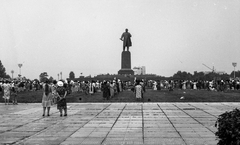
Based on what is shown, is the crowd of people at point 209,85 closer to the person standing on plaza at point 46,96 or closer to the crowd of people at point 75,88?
the crowd of people at point 75,88

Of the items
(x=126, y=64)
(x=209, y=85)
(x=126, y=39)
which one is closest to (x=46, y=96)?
(x=209, y=85)

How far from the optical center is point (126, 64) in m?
48.2

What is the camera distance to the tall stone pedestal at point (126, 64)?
4703 cm

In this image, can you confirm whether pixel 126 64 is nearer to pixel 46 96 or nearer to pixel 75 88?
pixel 75 88

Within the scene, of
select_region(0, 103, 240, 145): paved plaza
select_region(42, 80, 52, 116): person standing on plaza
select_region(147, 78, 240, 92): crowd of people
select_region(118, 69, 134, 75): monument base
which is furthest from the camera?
select_region(118, 69, 134, 75): monument base

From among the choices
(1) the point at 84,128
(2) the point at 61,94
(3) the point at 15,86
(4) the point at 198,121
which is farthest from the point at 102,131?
(3) the point at 15,86

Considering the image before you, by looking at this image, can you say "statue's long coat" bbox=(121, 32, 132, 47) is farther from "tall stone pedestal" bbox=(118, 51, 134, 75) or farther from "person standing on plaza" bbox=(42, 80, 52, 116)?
"person standing on plaza" bbox=(42, 80, 52, 116)

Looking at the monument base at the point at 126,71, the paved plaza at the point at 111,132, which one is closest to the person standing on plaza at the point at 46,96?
the paved plaza at the point at 111,132

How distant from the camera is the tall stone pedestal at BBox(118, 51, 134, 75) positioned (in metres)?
47.0

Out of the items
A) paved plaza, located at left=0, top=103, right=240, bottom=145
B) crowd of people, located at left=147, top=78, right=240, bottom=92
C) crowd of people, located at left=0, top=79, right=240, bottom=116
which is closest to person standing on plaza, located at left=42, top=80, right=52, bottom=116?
crowd of people, located at left=0, top=79, right=240, bottom=116

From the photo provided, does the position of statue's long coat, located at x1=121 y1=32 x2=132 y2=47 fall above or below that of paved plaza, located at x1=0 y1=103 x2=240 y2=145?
above

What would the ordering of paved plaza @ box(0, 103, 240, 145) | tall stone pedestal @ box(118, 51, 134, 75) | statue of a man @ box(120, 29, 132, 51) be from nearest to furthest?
paved plaza @ box(0, 103, 240, 145)
statue of a man @ box(120, 29, 132, 51)
tall stone pedestal @ box(118, 51, 134, 75)

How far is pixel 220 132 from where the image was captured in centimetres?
430

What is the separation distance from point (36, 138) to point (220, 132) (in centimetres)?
484
